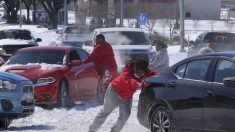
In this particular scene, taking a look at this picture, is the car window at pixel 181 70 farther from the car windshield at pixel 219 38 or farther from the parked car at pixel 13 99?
the car windshield at pixel 219 38

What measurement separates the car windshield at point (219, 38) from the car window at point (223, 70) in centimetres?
1654

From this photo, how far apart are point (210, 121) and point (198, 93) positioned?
1.57 feet

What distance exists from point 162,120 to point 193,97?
2.73 ft

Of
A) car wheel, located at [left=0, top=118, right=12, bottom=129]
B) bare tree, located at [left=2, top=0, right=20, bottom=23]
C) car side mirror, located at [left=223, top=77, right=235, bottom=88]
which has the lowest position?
car wheel, located at [left=0, top=118, right=12, bottom=129]

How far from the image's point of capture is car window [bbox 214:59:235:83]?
9555 millimetres

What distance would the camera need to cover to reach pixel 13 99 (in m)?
12.7

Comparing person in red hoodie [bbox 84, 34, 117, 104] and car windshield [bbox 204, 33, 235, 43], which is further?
car windshield [bbox 204, 33, 235, 43]

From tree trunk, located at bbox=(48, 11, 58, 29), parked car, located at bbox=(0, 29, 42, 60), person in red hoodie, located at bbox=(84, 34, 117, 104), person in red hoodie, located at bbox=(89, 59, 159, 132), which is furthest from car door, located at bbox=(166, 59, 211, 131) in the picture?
tree trunk, located at bbox=(48, 11, 58, 29)

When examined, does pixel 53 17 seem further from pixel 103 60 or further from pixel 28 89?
pixel 28 89

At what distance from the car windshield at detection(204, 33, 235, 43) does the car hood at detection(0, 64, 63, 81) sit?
1110 cm

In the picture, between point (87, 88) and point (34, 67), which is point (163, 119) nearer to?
point (34, 67)

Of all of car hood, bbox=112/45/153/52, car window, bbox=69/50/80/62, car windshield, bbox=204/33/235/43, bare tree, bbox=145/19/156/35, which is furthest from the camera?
bare tree, bbox=145/19/156/35

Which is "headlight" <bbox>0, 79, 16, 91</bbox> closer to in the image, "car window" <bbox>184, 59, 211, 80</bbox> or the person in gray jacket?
"car window" <bbox>184, 59, 211, 80</bbox>

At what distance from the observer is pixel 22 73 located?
1565 centimetres
